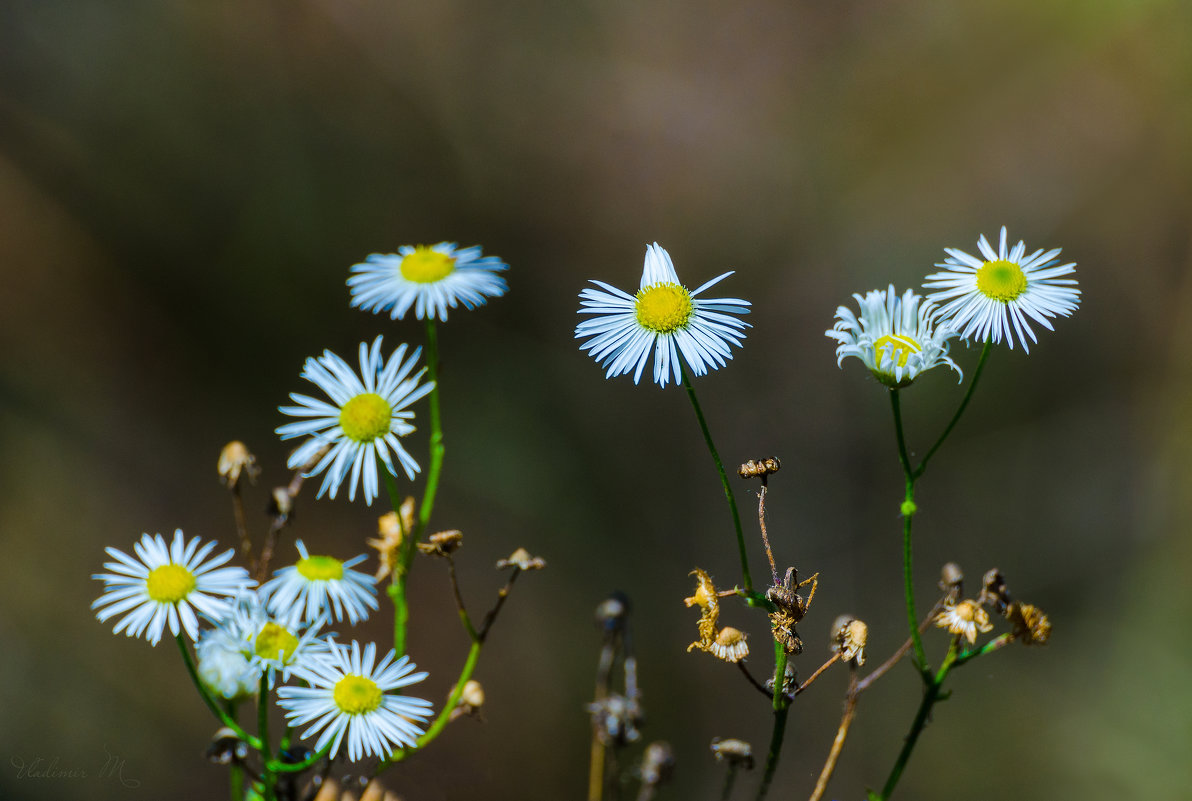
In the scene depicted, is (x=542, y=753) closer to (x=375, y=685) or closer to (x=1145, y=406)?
(x=375, y=685)

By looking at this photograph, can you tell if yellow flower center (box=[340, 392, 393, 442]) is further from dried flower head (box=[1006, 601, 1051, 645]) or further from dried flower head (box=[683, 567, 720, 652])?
dried flower head (box=[1006, 601, 1051, 645])

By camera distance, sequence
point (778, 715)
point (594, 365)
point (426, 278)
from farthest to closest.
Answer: point (594, 365)
point (426, 278)
point (778, 715)

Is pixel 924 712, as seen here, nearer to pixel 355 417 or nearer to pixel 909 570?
pixel 909 570

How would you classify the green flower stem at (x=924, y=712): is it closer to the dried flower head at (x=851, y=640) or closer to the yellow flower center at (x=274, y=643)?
the dried flower head at (x=851, y=640)

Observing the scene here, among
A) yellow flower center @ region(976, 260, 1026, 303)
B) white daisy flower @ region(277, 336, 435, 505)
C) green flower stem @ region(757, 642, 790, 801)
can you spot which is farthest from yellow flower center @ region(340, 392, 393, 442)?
yellow flower center @ region(976, 260, 1026, 303)

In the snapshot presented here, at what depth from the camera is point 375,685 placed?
1.27 feet

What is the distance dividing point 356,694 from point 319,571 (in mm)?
69

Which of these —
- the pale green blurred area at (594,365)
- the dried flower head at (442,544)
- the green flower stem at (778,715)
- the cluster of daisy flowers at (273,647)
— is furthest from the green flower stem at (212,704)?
the pale green blurred area at (594,365)

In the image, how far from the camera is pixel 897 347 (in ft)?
1.35

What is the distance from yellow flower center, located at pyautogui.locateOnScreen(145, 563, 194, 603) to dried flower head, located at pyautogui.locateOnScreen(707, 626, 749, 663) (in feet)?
0.80

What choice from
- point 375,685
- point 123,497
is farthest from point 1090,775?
point 123,497

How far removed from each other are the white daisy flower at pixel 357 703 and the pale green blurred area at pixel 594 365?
3.45 feet

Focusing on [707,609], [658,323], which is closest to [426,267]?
[658,323]

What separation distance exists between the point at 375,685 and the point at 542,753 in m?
1.14
